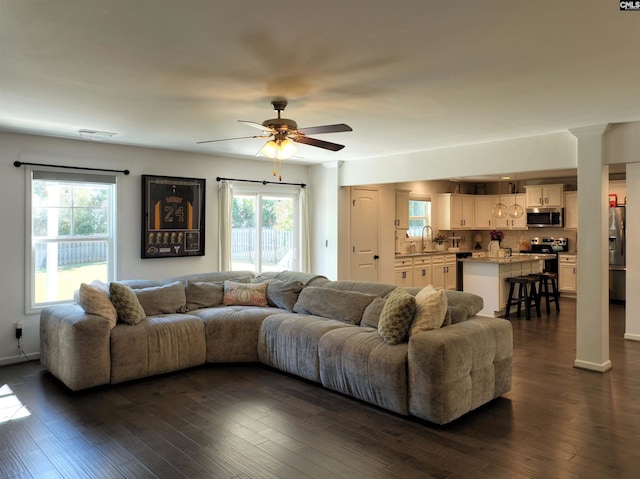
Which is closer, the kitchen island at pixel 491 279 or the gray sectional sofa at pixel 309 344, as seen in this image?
the gray sectional sofa at pixel 309 344

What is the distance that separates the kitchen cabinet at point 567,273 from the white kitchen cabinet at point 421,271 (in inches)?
103

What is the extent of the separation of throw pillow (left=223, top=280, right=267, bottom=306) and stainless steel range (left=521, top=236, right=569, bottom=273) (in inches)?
256

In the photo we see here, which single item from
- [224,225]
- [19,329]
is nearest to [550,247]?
[224,225]

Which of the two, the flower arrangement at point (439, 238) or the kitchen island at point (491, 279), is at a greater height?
the flower arrangement at point (439, 238)

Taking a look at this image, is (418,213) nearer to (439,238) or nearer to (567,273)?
(439,238)

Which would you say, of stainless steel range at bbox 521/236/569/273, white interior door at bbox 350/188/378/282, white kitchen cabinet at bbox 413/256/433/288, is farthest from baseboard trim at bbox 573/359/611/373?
stainless steel range at bbox 521/236/569/273

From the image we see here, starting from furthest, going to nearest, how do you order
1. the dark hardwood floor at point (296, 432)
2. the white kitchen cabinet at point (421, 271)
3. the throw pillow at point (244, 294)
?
the white kitchen cabinet at point (421, 271), the throw pillow at point (244, 294), the dark hardwood floor at point (296, 432)

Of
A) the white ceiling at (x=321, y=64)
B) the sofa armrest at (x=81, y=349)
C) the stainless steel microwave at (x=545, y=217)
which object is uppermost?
the white ceiling at (x=321, y=64)

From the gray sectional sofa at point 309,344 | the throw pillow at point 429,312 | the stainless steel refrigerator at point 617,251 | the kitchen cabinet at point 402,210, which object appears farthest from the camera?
the kitchen cabinet at point 402,210

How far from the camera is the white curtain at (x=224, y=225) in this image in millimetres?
6523

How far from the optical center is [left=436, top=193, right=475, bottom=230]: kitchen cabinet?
381 inches

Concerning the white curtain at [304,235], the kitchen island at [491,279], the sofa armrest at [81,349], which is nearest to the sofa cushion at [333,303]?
the sofa armrest at [81,349]

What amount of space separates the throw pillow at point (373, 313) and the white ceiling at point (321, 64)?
5.71ft

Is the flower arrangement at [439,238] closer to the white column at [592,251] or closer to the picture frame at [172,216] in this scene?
the white column at [592,251]
